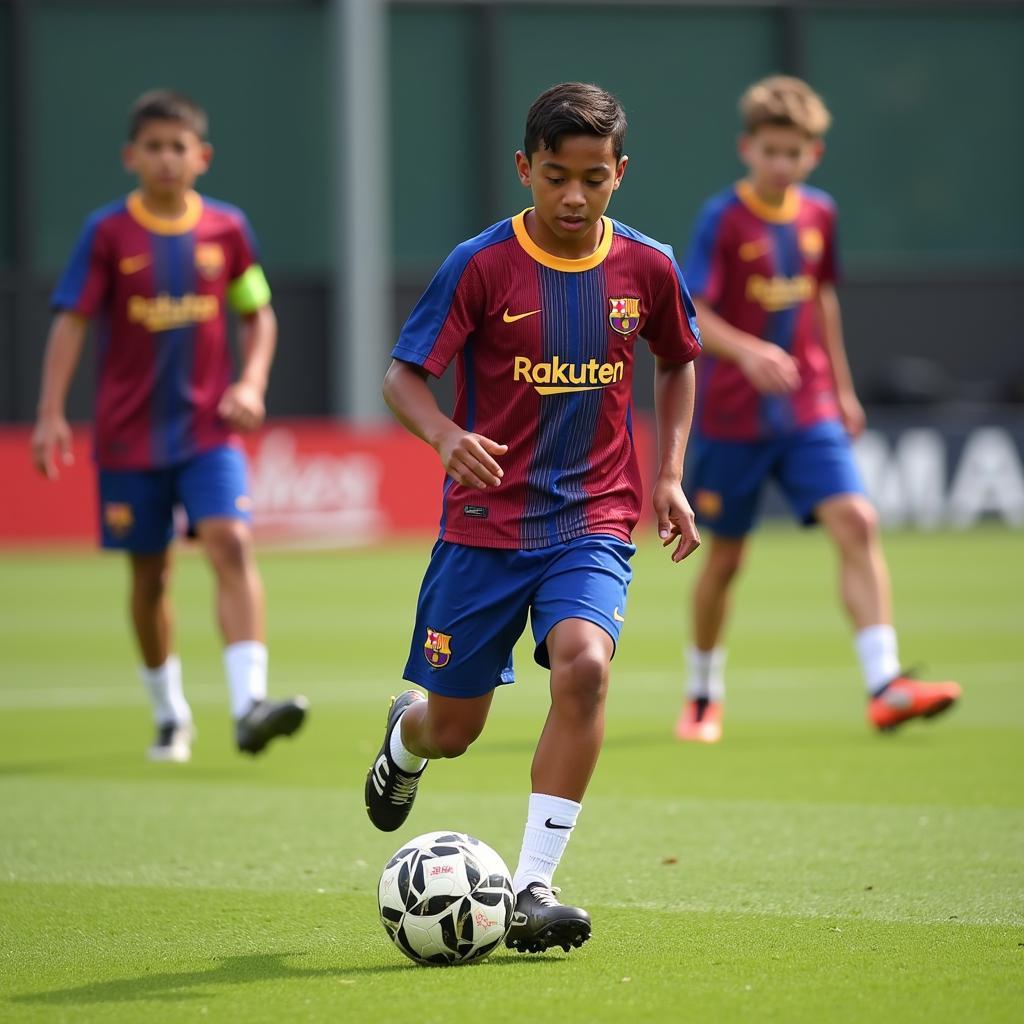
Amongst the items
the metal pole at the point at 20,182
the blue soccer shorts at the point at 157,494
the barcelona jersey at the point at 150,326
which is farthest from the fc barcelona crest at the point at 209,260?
the metal pole at the point at 20,182

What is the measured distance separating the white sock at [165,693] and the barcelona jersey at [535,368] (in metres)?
3.50

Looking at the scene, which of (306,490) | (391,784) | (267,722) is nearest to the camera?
(391,784)

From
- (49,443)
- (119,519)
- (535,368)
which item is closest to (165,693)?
(119,519)

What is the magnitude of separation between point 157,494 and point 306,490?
475 inches

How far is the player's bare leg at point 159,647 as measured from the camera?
838cm

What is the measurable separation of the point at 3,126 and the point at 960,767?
22117 millimetres

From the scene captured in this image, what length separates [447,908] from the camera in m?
4.68

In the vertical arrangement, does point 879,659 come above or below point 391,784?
below

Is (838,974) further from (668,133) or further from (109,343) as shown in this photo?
(668,133)

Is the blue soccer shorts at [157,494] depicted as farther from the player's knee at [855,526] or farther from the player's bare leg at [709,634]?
the player's knee at [855,526]

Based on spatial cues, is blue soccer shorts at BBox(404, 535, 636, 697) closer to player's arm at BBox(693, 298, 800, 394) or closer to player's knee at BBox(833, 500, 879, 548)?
player's arm at BBox(693, 298, 800, 394)

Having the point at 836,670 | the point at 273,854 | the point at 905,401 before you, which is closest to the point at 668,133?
the point at 905,401

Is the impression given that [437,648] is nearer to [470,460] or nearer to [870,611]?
[470,460]

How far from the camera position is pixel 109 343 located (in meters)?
8.42
